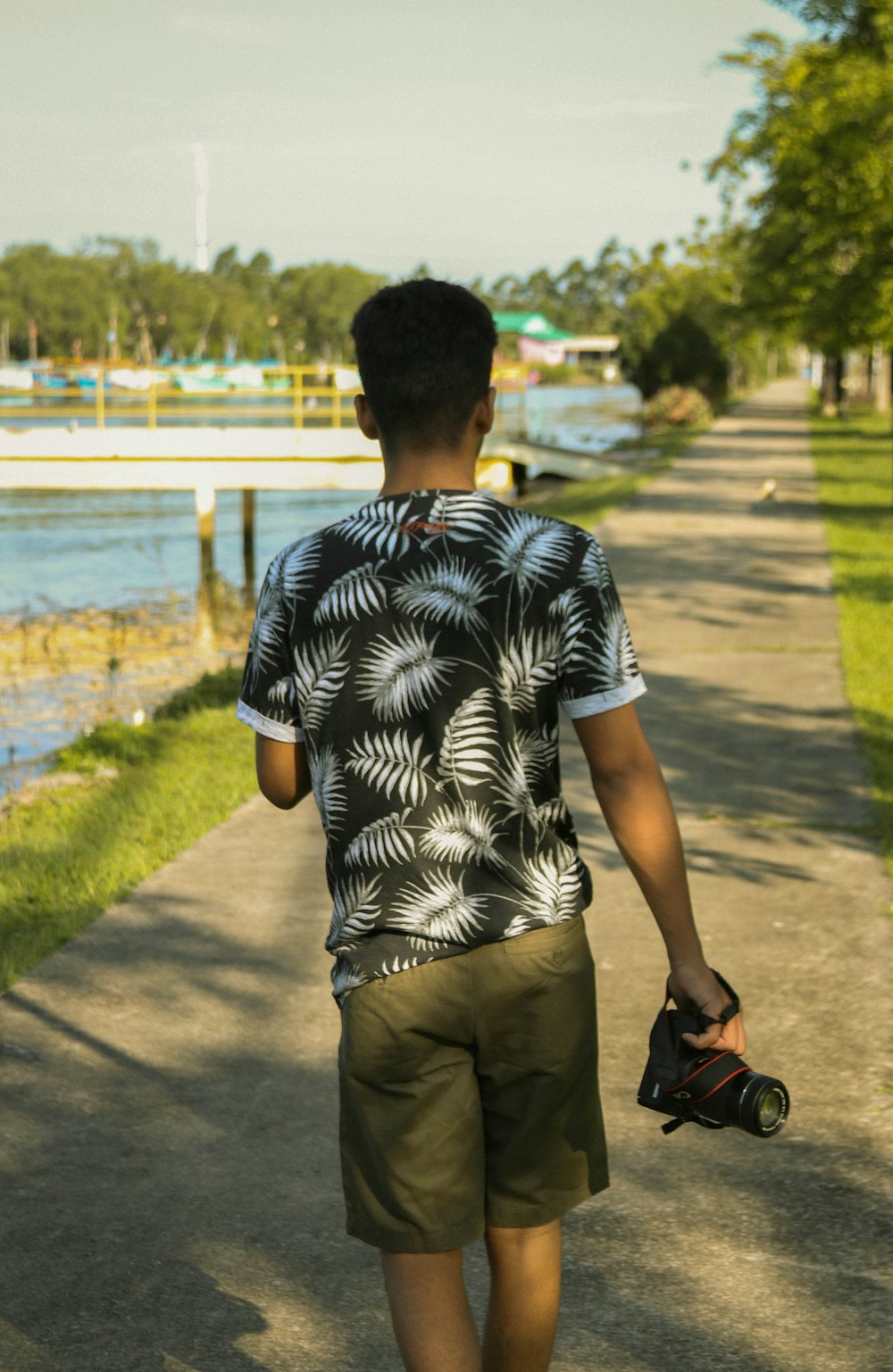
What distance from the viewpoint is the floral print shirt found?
2021mm

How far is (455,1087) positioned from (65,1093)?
1957 millimetres

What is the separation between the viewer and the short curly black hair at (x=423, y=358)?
2.07m

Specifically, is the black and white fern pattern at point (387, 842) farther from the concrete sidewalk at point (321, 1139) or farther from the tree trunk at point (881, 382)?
the tree trunk at point (881, 382)

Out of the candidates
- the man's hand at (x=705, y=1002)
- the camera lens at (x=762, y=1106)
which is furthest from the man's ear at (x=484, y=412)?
the camera lens at (x=762, y=1106)

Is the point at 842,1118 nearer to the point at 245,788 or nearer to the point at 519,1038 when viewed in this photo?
the point at 519,1038

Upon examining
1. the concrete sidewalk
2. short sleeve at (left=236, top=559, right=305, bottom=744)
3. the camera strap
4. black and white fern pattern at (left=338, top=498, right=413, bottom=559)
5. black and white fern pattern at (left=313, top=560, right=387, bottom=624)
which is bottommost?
the concrete sidewalk

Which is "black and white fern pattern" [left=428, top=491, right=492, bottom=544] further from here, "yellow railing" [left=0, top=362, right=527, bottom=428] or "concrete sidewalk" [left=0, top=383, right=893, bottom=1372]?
"yellow railing" [left=0, top=362, right=527, bottom=428]

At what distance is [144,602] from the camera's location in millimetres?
18125

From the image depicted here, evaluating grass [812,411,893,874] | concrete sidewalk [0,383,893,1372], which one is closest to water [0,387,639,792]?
concrete sidewalk [0,383,893,1372]

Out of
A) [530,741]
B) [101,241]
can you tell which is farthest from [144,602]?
[101,241]

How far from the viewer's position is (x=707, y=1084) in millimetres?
2145

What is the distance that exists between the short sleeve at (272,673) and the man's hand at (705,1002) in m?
0.64

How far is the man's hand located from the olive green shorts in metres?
0.14

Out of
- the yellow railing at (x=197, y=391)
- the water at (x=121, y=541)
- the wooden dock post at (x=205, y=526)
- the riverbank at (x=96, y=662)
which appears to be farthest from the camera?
the yellow railing at (x=197, y=391)
